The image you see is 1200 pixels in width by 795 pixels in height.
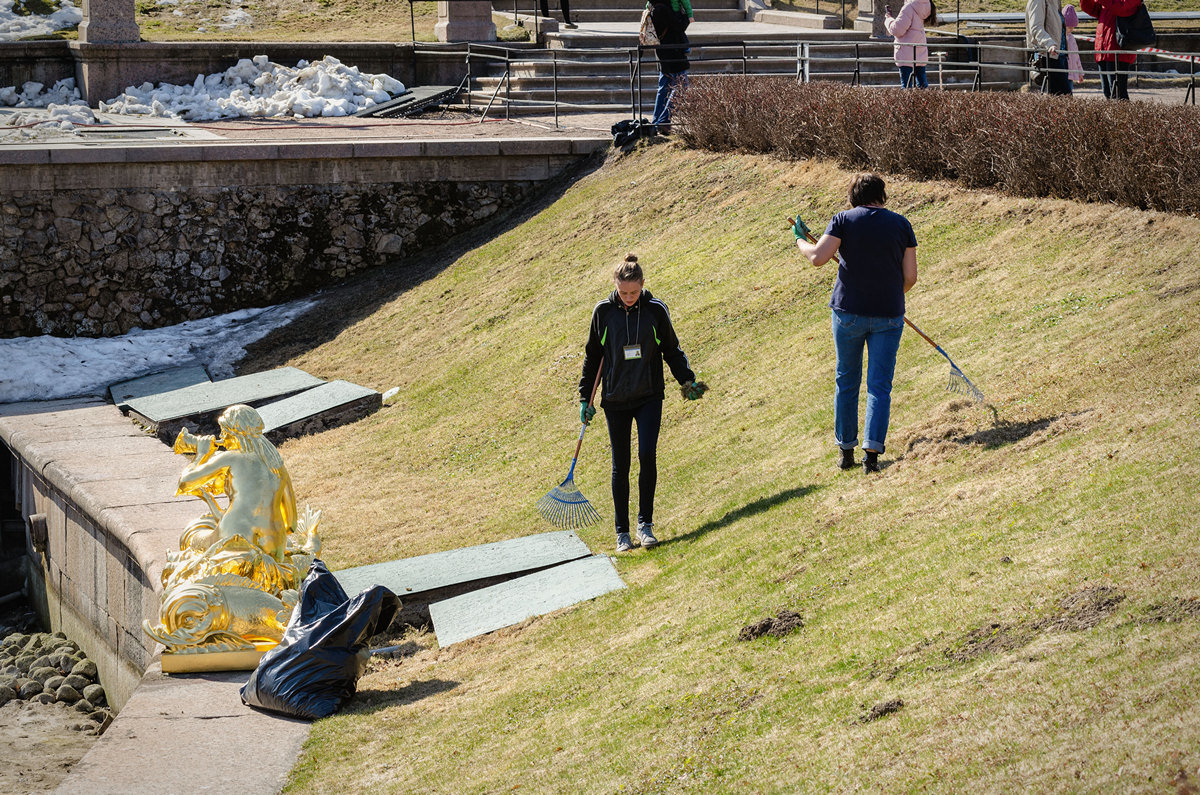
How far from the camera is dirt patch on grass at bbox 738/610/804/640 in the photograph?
612 cm

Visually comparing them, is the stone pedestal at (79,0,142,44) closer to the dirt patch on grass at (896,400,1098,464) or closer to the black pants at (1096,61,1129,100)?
the black pants at (1096,61,1129,100)

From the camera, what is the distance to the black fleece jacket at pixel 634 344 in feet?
26.3

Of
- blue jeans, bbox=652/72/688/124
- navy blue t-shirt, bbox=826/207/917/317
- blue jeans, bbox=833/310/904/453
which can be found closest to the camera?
navy blue t-shirt, bbox=826/207/917/317

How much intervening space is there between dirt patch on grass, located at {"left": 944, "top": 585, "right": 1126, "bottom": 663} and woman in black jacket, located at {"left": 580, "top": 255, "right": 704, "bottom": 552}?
9.97 ft

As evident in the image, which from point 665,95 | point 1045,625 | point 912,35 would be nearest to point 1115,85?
point 912,35

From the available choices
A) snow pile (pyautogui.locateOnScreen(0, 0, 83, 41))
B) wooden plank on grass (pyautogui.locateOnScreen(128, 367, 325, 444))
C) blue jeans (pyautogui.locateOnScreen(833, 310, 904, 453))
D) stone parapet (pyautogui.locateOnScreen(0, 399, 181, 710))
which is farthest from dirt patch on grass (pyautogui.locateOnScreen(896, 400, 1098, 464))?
snow pile (pyautogui.locateOnScreen(0, 0, 83, 41))

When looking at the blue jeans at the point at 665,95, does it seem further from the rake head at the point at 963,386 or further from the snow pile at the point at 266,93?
the rake head at the point at 963,386

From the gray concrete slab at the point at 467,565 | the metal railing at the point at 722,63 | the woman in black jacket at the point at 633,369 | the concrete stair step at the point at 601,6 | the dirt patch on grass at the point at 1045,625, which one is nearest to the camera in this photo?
the dirt patch on grass at the point at 1045,625

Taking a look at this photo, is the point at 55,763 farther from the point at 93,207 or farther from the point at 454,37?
the point at 454,37

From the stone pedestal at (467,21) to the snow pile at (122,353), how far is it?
332 inches

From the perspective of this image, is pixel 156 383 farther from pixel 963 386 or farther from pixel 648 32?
pixel 963 386

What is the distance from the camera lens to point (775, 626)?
617 cm

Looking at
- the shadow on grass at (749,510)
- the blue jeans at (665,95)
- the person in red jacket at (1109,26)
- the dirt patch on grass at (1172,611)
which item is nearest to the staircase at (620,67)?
the blue jeans at (665,95)

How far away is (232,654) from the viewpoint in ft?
24.8
